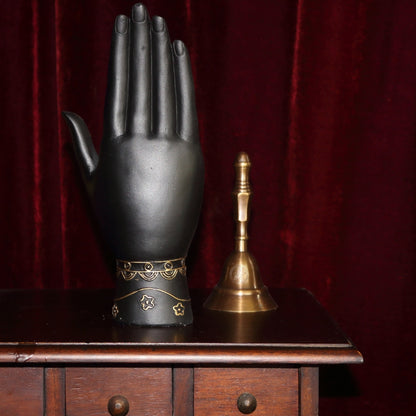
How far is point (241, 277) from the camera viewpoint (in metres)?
1.09

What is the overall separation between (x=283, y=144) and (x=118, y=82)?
0.52m

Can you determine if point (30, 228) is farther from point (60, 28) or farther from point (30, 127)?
point (60, 28)

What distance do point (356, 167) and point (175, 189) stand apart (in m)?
0.56

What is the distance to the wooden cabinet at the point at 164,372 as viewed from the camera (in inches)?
33.5

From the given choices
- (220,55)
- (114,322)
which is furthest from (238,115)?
(114,322)

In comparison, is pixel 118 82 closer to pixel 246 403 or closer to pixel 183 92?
pixel 183 92

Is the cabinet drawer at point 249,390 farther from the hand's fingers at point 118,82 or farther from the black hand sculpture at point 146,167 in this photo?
the hand's fingers at point 118,82

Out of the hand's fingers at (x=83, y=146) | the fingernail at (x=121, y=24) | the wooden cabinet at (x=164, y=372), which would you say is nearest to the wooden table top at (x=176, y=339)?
the wooden cabinet at (x=164, y=372)

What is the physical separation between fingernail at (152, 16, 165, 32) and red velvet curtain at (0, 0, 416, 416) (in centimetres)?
40

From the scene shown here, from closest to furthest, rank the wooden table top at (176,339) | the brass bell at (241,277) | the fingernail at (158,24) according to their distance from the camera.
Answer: the wooden table top at (176,339)
the fingernail at (158,24)
the brass bell at (241,277)

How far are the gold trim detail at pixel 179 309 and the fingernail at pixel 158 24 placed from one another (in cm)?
44

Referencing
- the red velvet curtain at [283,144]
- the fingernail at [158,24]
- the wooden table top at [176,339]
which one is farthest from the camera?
the red velvet curtain at [283,144]

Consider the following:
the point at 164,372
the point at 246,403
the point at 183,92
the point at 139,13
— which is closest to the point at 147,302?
the point at 164,372

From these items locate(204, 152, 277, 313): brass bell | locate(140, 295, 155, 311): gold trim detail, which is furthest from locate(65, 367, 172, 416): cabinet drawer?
locate(204, 152, 277, 313): brass bell
